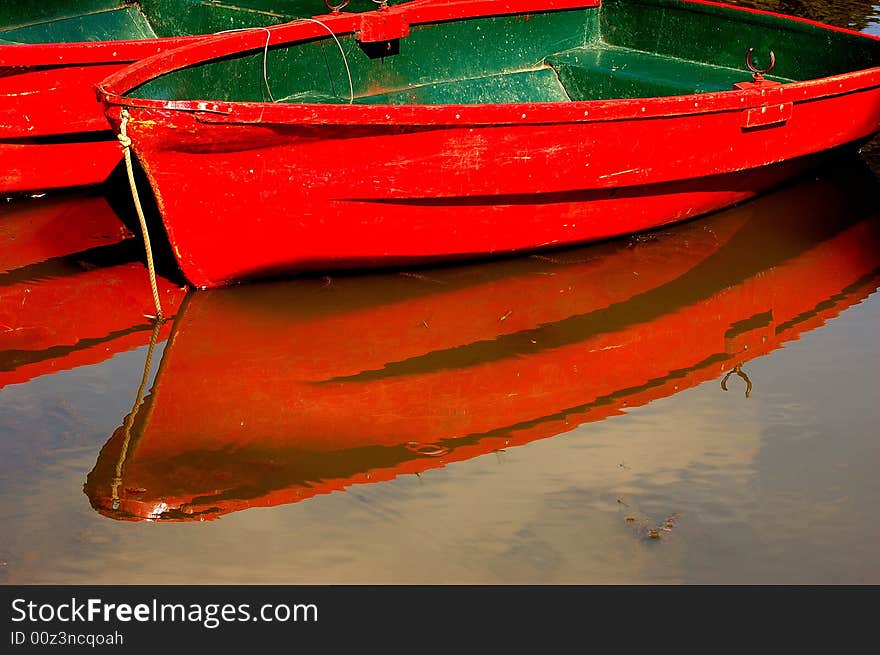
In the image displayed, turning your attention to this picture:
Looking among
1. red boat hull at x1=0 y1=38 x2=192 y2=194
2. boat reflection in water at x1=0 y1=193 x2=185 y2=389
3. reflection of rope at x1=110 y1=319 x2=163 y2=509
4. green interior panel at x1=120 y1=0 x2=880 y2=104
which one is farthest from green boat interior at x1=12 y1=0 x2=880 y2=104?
reflection of rope at x1=110 y1=319 x2=163 y2=509

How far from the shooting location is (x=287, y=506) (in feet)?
12.9

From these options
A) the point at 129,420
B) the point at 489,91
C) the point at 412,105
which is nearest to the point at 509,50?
the point at 489,91

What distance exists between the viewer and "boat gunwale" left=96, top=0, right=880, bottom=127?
4840 mm

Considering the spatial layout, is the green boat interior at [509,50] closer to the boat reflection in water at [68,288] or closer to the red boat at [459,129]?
the red boat at [459,129]

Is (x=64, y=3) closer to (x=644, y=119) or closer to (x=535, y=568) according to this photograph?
(x=644, y=119)

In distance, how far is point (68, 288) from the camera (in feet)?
18.6

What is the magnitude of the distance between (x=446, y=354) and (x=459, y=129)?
3.28 feet

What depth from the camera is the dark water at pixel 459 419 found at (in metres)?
3.69

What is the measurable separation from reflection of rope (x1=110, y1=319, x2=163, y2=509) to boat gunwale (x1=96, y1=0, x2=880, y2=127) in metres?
0.99

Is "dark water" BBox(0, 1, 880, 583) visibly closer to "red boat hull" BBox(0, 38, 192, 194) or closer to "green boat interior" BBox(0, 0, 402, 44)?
"red boat hull" BBox(0, 38, 192, 194)
